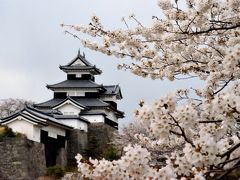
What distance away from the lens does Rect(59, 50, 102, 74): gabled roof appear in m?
33.4

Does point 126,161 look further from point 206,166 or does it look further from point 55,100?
point 55,100

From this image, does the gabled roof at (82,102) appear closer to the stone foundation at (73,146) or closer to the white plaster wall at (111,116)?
the white plaster wall at (111,116)

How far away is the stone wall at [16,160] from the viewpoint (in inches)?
882

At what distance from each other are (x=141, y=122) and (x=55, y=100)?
96.9 feet

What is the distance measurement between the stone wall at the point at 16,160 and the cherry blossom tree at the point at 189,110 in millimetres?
17709

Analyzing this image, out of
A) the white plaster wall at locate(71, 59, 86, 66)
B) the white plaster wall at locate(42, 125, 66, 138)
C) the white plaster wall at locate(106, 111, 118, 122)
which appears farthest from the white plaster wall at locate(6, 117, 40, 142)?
the white plaster wall at locate(71, 59, 86, 66)

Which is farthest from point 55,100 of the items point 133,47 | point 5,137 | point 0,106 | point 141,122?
point 141,122

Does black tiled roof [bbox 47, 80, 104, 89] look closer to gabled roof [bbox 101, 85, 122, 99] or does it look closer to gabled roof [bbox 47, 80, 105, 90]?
gabled roof [bbox 47, 80, 105, 90]

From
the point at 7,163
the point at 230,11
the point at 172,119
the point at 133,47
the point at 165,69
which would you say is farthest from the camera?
the point at 7,163

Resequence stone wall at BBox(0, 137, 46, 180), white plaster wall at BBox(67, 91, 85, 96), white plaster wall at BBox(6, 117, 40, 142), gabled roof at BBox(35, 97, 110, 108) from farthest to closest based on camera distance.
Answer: white plaster wall at BBox(67, 91, 85, 96) < gabled roof at BBox(35, 97, 110, 108) < white plaster wall at BBox(6, 117, 40, 142) < stone wall at BBox(0, 137, 46, 180)

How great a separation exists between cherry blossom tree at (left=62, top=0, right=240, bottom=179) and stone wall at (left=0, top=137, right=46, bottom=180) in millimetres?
17709

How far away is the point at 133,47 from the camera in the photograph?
610 centimetres

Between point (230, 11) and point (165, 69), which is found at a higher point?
point (230, 11)

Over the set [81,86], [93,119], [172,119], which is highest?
[81,86]
